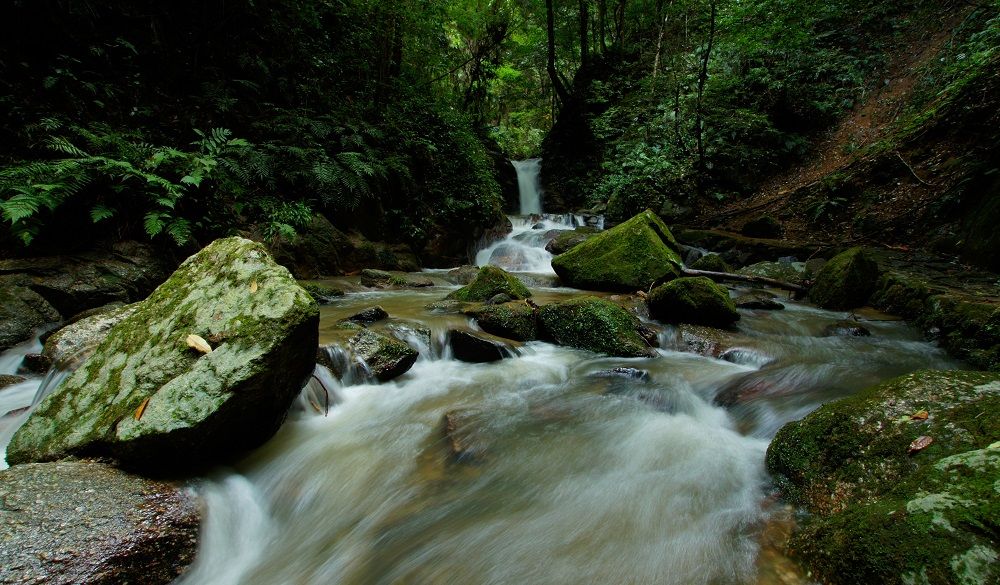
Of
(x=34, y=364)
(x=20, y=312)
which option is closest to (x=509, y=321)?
(x=34, y=364)

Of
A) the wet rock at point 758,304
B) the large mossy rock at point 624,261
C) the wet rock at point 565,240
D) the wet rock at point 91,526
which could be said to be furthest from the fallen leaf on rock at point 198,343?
the wet rock at point 565,240

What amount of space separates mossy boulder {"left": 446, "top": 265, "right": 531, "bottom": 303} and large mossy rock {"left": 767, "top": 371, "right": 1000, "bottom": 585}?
4.28 m

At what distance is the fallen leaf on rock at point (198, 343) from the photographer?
2.62 meters

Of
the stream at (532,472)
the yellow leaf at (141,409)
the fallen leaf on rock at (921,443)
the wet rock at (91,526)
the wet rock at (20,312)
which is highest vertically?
the wet rock at (20,312)

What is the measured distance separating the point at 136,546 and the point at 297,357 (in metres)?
1.15

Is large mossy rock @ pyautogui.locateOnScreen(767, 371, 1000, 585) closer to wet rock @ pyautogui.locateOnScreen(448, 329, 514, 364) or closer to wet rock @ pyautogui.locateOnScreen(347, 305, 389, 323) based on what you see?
wet rock @ pyautogui.locateOnScreen(448, 329, 514, 364)

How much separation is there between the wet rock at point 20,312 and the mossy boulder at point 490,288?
475cm

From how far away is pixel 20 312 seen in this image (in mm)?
4512

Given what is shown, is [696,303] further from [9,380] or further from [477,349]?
[9,380]

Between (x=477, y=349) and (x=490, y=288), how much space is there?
1.92 m

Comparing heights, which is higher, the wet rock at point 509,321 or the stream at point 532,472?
the wet rock at point 509,321

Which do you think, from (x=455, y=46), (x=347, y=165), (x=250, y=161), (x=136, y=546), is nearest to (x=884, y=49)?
(x=455, y=46)

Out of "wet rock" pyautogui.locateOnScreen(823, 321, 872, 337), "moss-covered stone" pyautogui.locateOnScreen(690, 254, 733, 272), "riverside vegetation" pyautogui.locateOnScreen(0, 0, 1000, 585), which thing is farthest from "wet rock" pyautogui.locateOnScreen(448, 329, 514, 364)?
"moss-covered stone" pyautogui.locateOnScreen(690, 254, 733, 272)

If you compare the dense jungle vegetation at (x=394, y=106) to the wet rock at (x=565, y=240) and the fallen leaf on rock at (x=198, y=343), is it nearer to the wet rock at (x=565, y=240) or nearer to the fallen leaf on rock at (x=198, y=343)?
the wet rock at (x=565, y=240)
